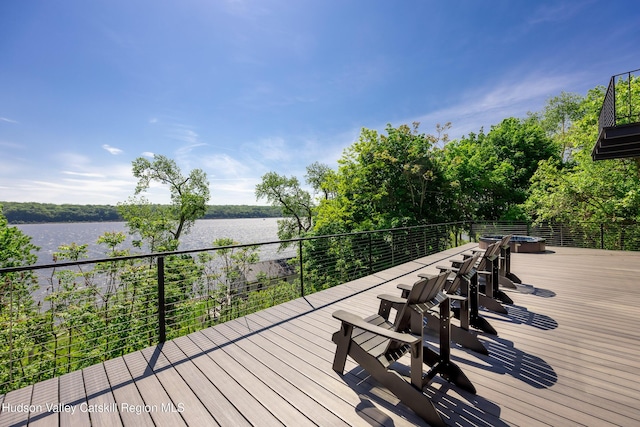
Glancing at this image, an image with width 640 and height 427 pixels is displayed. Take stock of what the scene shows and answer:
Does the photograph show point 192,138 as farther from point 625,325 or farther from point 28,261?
point 625,325

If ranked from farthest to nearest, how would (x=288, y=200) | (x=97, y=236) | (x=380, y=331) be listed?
(x=97, y=236) < (x=288, y=200) < (x=380, y=331)

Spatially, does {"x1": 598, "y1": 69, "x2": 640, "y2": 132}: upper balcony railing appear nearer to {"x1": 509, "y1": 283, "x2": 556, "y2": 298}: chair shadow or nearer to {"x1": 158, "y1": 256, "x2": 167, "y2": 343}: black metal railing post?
{"x1": 509, "y1": 283, "x2": 556, "y2": 298}: chair shadow

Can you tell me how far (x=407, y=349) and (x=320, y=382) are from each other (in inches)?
28.1

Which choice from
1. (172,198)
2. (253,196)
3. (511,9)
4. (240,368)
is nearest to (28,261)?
(172,198)

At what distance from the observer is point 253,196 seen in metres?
24.6

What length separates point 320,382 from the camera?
2.04 metres

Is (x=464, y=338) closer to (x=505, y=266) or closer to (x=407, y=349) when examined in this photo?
(x=407, y=349)

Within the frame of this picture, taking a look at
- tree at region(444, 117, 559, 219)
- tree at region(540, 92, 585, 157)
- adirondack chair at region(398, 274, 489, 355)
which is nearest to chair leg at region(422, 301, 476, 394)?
adirondack chair at region(398, 274, 489, 355)

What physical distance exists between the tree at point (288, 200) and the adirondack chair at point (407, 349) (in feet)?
71.3

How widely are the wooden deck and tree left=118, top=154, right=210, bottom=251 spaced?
17460 mm

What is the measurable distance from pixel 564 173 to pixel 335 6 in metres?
13.6

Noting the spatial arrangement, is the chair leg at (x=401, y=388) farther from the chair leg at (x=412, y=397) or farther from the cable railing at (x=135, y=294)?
the cable railing at (x=135, y=294)

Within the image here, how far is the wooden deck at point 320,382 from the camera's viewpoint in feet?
5.50

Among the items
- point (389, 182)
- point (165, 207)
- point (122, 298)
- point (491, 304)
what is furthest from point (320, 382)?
point (165, 207)
